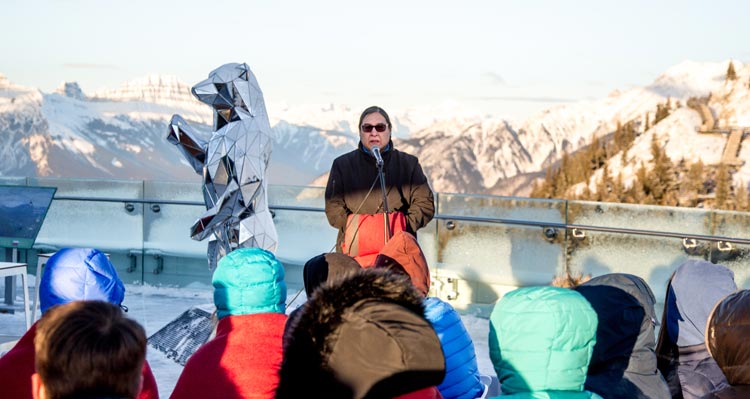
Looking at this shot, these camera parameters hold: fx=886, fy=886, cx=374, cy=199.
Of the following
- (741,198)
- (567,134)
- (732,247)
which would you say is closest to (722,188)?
(741,198)

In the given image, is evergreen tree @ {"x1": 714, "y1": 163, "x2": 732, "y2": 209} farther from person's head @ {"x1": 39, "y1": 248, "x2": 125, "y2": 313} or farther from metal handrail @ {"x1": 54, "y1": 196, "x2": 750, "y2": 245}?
person's head @ {"x1": 39, "y1": 248, "x2": 125, "y2": 313}

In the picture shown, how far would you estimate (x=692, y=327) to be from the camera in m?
3.41

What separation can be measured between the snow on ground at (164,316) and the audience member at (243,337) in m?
2.30

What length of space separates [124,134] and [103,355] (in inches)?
1258

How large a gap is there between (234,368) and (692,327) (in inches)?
70.4

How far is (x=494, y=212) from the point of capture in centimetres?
824

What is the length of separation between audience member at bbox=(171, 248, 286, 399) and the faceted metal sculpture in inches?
104

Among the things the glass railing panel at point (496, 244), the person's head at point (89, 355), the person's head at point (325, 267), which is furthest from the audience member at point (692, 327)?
the glass railing panel at point (496, 244)

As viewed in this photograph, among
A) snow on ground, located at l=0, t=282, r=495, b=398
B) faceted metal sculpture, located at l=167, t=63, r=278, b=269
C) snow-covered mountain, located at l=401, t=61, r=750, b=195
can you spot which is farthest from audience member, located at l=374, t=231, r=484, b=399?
snow-covered mountain, located at l=401, t=61, r=750, b=195

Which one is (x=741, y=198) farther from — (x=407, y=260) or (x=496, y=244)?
(x=407, y=260)

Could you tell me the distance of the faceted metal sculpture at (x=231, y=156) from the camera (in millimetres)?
5812

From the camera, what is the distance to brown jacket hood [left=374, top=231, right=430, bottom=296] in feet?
12.3

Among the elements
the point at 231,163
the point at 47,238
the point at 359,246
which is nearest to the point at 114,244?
the point at 47,238

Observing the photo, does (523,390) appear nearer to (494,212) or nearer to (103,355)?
(103,355)
